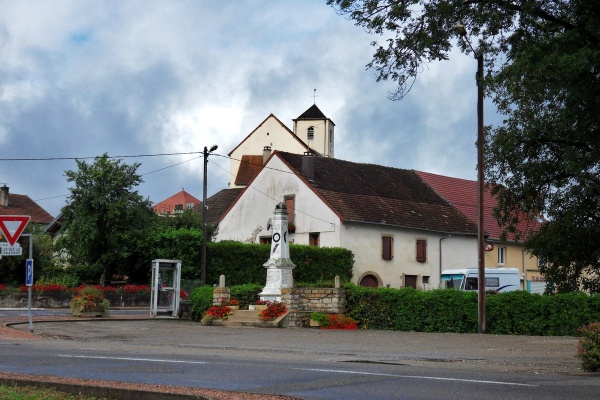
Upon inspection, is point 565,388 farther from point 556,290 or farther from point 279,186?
point 279,186

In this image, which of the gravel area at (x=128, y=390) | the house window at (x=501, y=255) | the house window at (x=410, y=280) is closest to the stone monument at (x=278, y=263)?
the gravel area at (x=128, y=390)

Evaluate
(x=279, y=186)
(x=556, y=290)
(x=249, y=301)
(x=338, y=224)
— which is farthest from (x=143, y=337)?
(x=279, y=186)

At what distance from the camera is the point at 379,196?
60188 millimetres

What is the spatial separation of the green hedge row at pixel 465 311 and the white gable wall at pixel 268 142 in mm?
55860

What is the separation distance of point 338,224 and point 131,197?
537 inches

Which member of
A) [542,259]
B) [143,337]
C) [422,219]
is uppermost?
[422,219]

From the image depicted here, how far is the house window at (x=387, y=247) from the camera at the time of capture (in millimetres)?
57375

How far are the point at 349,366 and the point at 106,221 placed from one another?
44.6 m

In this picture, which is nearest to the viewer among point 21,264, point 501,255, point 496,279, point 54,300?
point 496,279

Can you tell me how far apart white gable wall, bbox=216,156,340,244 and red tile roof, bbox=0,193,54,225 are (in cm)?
3909

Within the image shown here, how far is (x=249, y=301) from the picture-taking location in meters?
35.9

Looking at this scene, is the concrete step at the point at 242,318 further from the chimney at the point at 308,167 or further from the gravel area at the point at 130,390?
the chimney at the point at 308,167

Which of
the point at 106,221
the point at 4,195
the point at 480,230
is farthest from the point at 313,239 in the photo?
the point at 4,195

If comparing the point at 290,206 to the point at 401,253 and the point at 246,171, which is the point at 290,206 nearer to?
the point at 401,253
